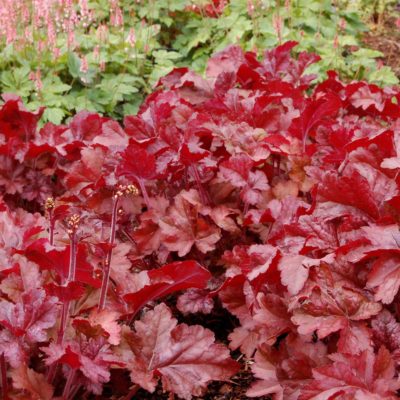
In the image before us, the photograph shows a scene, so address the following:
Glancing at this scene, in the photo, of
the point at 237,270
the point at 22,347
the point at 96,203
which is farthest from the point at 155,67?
the point at 22,347

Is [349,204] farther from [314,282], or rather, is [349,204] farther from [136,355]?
[136,355]

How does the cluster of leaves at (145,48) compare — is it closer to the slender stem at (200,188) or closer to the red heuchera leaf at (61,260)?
the slender stem at (200,188)

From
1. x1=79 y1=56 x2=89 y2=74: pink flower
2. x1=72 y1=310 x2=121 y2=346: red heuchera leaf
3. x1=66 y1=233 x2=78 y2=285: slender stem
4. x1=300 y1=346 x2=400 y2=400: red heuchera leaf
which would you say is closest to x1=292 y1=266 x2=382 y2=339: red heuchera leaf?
x1=300 y1=346 x2=400 y2=400: red heuchera leaf

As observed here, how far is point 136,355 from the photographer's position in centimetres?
165

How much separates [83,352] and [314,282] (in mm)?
595

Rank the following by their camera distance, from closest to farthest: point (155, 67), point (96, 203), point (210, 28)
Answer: point (96, 203) < point (155, 67) < point (210, 28)

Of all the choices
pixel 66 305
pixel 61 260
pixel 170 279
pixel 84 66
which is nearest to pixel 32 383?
pixel 66 305

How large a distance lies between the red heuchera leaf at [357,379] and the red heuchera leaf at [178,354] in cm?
31

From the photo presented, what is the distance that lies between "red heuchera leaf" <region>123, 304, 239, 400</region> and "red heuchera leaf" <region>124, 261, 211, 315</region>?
50mm

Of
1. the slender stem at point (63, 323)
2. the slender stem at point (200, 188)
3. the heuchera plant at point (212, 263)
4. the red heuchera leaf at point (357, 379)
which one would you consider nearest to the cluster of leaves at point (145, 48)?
the heuchera plant at point (212, 263)

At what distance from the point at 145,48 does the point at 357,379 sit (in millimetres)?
3657

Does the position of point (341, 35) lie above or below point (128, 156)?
below

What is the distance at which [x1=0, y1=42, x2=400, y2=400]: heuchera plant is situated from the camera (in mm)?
1541

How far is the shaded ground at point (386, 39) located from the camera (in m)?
6.07
